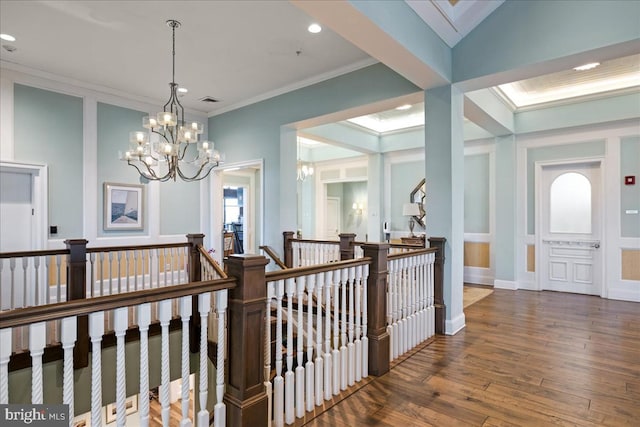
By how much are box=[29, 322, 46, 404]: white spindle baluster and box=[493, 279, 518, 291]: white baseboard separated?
6.62 meters

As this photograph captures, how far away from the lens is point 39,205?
4.83 metres

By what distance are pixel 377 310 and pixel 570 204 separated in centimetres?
496

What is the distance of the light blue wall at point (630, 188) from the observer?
517 centimetres

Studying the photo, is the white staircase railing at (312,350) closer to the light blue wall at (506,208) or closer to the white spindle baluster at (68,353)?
the white spindle baluster at (68,353)

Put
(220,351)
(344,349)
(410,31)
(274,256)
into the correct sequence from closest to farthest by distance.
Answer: (220,351)
(344,349)
(410,31)
(274,256)

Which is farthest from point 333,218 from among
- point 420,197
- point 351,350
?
point 351,350

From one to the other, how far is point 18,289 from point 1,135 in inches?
79.3

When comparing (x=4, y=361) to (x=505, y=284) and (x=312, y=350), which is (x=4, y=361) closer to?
(x=312, y=350)

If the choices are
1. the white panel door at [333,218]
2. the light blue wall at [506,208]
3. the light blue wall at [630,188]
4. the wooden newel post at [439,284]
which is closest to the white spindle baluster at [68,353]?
the wooden newel post at [439,284]

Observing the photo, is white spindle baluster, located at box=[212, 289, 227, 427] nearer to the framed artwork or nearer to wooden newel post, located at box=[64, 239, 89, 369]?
wooden newel post, located at box=[64, 239, 89, 369]

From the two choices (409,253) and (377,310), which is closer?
(377,310)

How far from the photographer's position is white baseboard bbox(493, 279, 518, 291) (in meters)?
6.19

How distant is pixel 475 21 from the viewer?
3.66 metres

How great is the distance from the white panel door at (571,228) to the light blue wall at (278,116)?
3.64m
